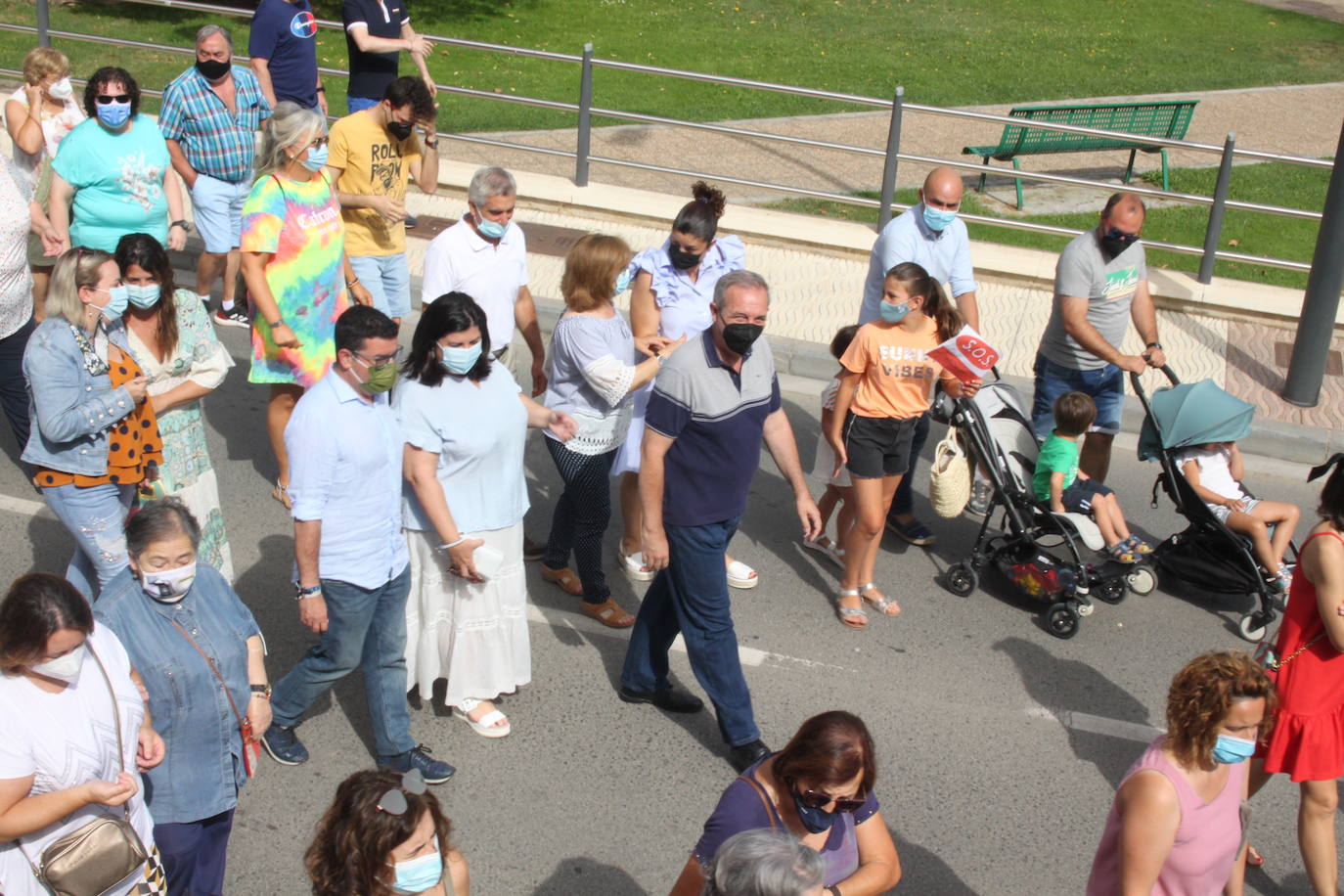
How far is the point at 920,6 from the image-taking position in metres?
22.5

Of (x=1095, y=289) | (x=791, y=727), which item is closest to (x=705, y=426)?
(x=791, y=727)

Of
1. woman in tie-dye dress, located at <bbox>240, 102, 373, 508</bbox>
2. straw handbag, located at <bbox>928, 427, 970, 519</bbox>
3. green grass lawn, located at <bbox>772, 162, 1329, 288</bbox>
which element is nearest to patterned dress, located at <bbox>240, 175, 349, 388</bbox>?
woman in tie-dye dress, located at <bbox>240, 102, 373, 508</bbox>

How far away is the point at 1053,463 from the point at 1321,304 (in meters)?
3.49

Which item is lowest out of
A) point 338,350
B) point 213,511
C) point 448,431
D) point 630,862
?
point 630,862

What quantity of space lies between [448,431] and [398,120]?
3.12 metres

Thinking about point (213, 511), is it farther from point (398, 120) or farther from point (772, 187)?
point (772, 187)

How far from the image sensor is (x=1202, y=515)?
6.84 meters

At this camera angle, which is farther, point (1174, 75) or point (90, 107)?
point (1174, 75)

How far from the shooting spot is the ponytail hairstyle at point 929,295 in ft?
20.9

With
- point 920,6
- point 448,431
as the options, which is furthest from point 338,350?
point 920,6

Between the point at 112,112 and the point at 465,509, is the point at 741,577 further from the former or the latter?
the point at 112,112

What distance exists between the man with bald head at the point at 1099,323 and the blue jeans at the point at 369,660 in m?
3.82

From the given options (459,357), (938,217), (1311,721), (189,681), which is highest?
(938,217)

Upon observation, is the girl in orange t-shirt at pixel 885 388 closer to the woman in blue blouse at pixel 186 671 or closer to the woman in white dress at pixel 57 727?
the woman in blue blouse at pixel 186 671
